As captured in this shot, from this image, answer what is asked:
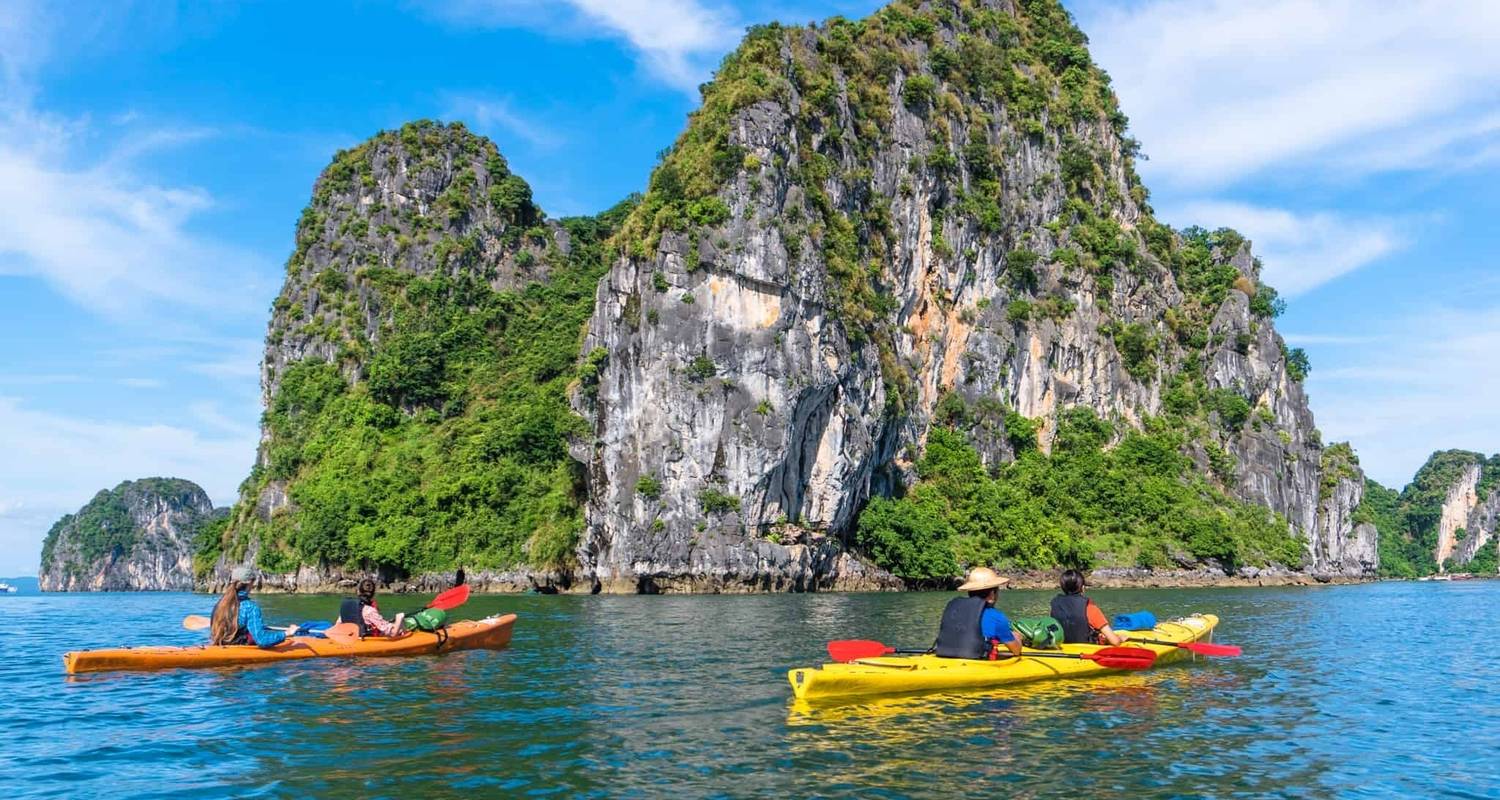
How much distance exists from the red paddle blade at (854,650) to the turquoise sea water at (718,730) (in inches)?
37.3

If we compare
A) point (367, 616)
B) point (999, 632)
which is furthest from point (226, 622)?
point (999, 632)

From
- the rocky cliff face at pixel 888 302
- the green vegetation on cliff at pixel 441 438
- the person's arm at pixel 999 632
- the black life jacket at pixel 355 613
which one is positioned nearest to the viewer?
the person's arm at pixel 999 632

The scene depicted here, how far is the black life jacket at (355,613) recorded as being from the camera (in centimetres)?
1925

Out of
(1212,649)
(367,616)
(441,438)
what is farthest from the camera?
(441,438)

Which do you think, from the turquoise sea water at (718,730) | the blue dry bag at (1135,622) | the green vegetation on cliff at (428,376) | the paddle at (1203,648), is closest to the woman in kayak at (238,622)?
the turquoise sea water at (718,730)

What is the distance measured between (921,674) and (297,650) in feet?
37.0

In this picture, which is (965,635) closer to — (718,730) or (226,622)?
(718,730)

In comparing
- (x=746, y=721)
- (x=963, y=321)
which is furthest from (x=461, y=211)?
(x=746, y=721)

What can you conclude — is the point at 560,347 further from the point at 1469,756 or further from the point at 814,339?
the point at 1469,756

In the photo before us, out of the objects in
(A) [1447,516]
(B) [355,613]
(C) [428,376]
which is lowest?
(B) [355,613]

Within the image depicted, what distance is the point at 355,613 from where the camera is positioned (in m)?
19.3

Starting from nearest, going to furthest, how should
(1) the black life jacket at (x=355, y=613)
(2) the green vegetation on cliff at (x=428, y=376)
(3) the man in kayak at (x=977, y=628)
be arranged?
1. (3) the man in kayak at (x=977, y=628)
2. (1) the black life jacket at (x=355, y=613)
3. (2) the green vegetation on cliff at (x=428, y=376)

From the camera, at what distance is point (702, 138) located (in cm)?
5547

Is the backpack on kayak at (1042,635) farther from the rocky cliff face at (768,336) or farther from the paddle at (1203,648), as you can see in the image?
the rocky cliff face at (768,336)
